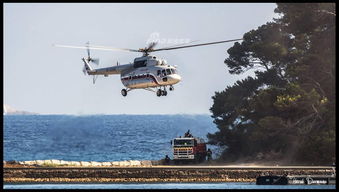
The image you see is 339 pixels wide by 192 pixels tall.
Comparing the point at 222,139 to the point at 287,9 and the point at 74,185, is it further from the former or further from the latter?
the point at 74,185

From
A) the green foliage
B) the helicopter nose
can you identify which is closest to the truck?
the green foliage

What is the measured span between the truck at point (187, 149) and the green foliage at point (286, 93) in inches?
235

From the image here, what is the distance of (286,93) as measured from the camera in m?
110

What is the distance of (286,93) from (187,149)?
35.3 feet

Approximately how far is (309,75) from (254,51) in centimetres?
741

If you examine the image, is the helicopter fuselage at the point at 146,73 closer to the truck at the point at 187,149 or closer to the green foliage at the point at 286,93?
the truck at the point at 187,149

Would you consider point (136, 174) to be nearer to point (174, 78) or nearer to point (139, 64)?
point (174, 78)

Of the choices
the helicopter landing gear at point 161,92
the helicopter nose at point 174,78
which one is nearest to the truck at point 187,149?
the helicopter nose at point 174,78

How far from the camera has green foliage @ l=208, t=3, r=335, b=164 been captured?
360ft

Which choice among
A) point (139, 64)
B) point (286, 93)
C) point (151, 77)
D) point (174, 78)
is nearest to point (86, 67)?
point (139, 64)

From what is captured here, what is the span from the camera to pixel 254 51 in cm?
11950

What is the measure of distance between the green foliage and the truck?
596 centimetres

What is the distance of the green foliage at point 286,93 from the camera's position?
110 meters

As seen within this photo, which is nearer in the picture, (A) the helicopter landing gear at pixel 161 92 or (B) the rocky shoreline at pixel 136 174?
→ (A) the helicopter landing gear at pixel 161 92
